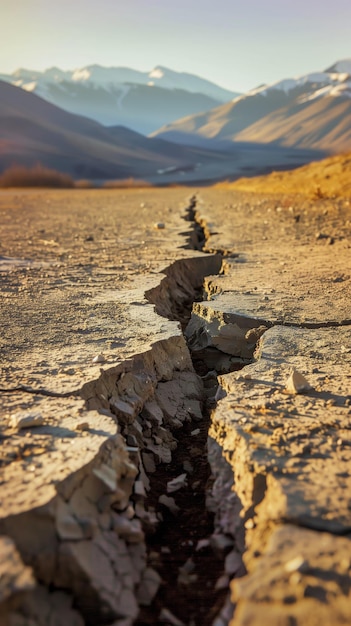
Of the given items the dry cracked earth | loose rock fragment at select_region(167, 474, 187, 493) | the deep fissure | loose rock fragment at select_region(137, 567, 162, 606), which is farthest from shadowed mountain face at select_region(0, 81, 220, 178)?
loose rock fragment at select_region(137, 567, 162, 606)

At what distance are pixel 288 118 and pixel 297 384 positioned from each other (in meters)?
85.3

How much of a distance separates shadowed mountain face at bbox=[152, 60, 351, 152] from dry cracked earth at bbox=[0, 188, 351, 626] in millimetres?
62087

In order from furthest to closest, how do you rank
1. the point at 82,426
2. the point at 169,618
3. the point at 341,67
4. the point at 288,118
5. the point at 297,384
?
the point at 341,67
the point at 288,118
the point at 297,384
the point at 82,426
the point at 169,618

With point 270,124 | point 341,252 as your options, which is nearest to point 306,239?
point 341,252

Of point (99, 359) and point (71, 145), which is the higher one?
point (71, 145)

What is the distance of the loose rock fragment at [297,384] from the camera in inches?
77.0

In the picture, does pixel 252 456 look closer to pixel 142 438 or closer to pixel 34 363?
pixel 142 438

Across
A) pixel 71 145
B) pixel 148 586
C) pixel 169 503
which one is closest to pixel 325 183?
pixel 169 503

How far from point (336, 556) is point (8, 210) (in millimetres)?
9998

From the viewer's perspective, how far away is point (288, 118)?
267 feet

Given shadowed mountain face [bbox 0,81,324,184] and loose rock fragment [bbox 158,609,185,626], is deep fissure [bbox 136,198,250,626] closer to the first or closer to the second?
loose rock fragment [bbox 158,609,185,626]

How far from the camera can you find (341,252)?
187 inches

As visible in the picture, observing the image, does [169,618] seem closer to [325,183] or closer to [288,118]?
[325,183]

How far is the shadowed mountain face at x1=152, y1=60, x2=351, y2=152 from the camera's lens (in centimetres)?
6931
